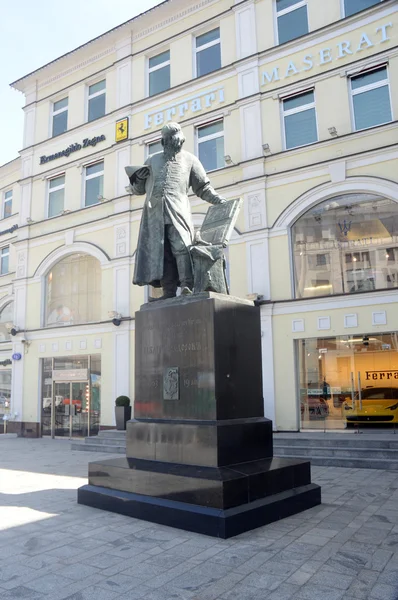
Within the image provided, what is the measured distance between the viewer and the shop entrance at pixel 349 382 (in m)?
11.8

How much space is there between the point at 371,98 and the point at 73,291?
447 inches

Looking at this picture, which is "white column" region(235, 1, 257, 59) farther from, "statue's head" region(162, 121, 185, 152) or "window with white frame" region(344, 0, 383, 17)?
"statue's head" region(162, 121, 185, 152)

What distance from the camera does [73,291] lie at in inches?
702

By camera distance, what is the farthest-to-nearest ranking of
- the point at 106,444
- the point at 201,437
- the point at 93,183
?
the point at 93,183 → the point at 106,444 → the point at 201,437

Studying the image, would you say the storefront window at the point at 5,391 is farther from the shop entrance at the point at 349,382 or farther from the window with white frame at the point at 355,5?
the window with white frame at the point at 355,5

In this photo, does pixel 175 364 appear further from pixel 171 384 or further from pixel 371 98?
pixel 371 98

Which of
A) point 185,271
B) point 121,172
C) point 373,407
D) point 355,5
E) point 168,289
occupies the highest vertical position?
point 355,5

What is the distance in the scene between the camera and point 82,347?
16953 millimetres

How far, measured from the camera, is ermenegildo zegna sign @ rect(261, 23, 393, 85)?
1270cm

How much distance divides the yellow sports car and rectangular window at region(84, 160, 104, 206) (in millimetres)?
11166

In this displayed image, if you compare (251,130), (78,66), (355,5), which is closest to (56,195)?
(78,66)

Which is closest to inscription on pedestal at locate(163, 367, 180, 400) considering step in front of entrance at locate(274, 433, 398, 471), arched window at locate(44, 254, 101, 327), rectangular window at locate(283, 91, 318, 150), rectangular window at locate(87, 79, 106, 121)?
step in front of entrance at locate(274, 433, 398, 471)

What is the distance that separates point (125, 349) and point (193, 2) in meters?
11.5

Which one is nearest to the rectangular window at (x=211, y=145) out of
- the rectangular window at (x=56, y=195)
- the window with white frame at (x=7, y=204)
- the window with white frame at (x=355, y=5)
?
the window with white frame at (x=355, y=5)
